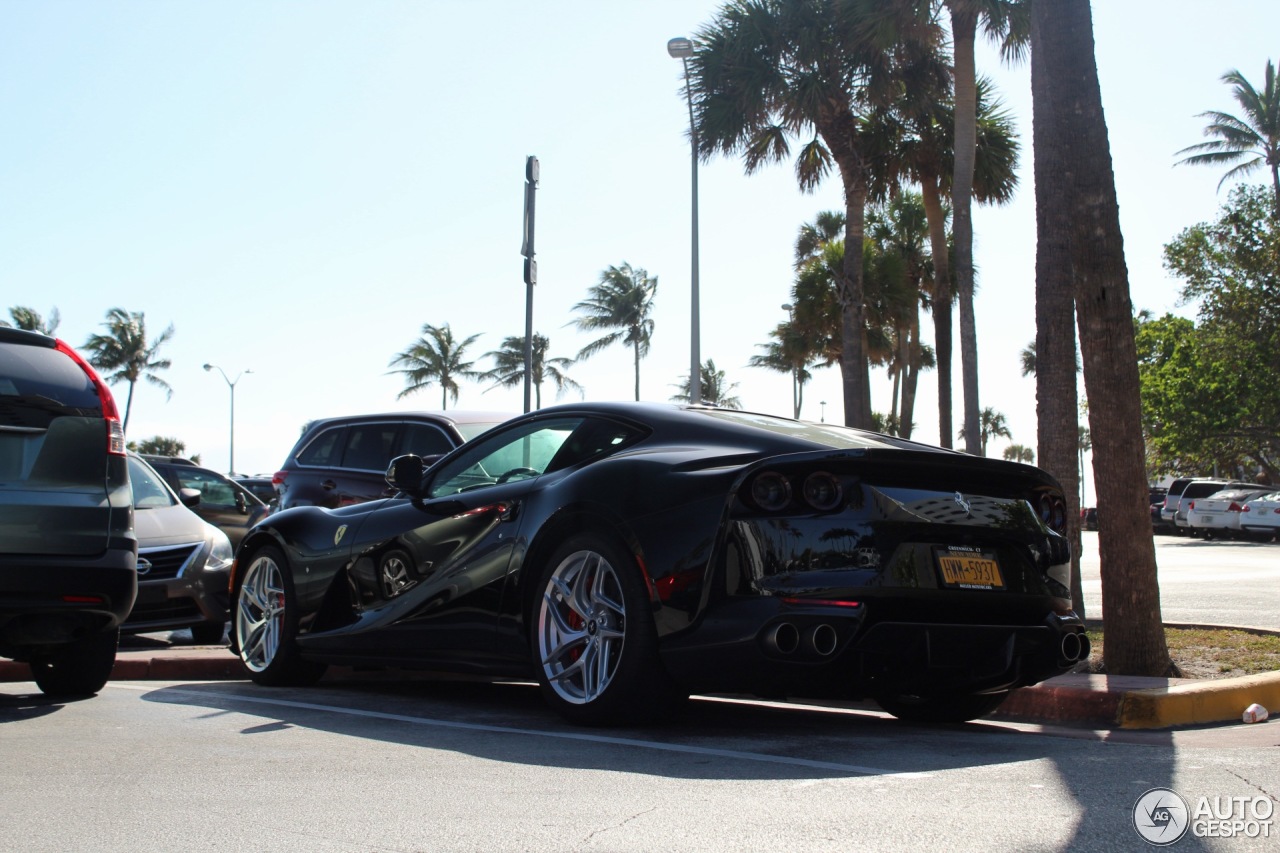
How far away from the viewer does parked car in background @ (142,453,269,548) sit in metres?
13.8

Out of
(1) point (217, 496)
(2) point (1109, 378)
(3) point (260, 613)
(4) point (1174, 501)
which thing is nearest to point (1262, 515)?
(4) point (1174, 501)

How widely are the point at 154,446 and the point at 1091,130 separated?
94.2 meters

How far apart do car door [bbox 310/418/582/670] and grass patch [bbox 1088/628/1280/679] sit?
3.52 meters

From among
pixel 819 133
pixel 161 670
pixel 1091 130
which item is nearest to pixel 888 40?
pixel 819 133

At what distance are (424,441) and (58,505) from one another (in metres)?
5.04

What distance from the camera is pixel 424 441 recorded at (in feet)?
36.2

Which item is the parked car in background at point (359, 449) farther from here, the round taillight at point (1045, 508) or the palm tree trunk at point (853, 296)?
the palm tree trunk at point (853, 296)

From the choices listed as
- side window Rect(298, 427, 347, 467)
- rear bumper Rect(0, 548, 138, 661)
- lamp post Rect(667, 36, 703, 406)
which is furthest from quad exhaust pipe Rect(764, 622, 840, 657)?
lamp post Rect(667, 36, 703, 406)

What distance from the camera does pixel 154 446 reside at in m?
94.2

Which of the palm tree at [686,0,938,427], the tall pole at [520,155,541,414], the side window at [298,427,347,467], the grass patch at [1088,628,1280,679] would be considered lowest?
the grass patch at [1088,628,1280,679]

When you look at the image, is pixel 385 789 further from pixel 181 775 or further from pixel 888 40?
pixel 888 40

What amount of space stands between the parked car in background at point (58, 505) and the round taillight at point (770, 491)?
317cm

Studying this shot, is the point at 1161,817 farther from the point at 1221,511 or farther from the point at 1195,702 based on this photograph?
the point at 1221,511

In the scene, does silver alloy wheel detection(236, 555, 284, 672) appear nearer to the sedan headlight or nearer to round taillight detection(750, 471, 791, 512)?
the sedan headlight
